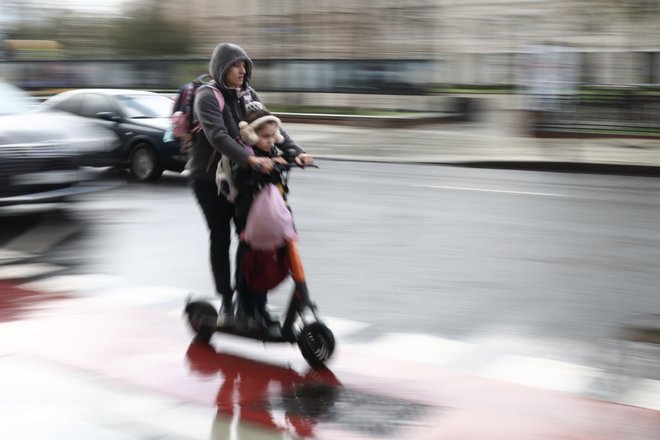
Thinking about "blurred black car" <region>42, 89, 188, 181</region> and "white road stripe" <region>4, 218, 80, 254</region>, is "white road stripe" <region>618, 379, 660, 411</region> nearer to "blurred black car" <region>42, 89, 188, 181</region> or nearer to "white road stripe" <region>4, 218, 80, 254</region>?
"white road stripe" <region>4, 218, 80, 254</region>

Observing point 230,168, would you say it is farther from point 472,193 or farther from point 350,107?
point 350,107

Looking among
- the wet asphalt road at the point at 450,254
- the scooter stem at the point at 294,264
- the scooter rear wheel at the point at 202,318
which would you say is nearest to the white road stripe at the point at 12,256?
the wet asphalt road at the point at 450,254

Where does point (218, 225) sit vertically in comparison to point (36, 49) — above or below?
below

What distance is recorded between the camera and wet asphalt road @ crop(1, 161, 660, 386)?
19.5ft

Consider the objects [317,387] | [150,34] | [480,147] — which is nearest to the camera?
[317,387]

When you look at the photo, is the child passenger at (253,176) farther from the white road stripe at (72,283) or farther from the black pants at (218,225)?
the white road stripe at (72,283)

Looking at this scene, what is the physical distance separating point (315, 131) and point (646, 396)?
804 inches

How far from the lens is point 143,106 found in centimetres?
1493

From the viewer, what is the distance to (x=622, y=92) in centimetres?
1958

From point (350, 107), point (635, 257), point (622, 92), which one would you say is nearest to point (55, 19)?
point (350, 107)

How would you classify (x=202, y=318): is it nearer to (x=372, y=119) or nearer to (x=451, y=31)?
(x=372, y=119)

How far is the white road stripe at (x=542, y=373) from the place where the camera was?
4723 mm

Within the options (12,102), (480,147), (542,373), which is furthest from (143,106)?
(542,373)

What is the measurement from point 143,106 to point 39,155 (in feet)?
17.4
